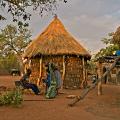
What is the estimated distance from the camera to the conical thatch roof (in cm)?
2373

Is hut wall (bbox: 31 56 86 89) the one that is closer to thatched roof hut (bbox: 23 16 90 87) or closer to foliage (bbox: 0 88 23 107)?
thatched roof hut (bbox: 23 16 90 87)

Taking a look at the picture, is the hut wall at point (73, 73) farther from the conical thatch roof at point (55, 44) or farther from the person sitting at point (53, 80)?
the person sitting at point (53, 80)

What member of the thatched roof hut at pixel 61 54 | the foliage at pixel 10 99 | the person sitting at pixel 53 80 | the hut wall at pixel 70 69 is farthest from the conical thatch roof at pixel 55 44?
the foliage at pixel 10 99

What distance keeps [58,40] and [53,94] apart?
8220 millimetres

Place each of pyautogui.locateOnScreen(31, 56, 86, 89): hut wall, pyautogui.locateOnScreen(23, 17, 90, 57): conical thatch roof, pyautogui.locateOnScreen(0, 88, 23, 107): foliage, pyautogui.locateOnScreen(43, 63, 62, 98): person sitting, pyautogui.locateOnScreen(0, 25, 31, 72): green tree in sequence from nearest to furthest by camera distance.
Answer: pyautogui.locateOnScreen(0, 88, 23, 107): foliage < pyautogui.locateOnScreen(43, 63, 62, 98): person sitting < pyautogui.locateOnScreen(23, 17, 90, 57): conical thatch roof < pyautogui.locateOnScreen(31, 56, 86, 89): hut wall < pyautogui.locateOnScreen(0, 25, 31, 72): green tree

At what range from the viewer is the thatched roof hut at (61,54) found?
2378cm

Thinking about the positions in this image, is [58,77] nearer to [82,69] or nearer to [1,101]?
[1,101]

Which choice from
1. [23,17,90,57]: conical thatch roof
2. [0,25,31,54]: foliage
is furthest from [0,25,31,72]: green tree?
[23,17,90,57]: conical thatch roof

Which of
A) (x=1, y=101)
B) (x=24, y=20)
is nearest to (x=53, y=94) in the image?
(x=1, y=101)

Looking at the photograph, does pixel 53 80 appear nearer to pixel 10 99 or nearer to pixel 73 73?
pixel 10 99

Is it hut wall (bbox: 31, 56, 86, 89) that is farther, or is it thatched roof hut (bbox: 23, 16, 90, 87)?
hut wall (bbox: 31, 56, 86, 89)

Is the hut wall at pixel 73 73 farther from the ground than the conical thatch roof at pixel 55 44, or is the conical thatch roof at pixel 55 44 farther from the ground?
the conical thatch roof at pixel 55 44

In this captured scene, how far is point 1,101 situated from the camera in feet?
41.5

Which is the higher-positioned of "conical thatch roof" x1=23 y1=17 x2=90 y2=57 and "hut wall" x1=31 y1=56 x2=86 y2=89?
"conical thatch roof" x1=23 y1=17 x2=90 y2=57
